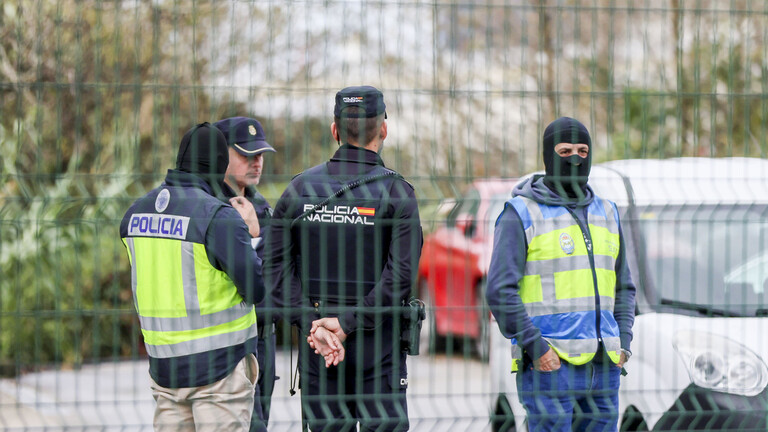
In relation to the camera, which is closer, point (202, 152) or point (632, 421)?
A: point (202, 152)

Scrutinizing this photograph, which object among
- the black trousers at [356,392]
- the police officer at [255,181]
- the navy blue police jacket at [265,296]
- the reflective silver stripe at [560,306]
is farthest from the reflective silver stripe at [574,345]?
the police officer at [255,181]

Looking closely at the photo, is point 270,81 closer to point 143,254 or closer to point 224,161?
point 224,161

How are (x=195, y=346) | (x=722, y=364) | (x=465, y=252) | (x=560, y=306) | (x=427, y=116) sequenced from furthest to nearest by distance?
1. (x=465, y=252)
2. (x=722, y=364)
3. (x=560, y=306)
4. (x=427, y=116)
5. (x=195, y=346)

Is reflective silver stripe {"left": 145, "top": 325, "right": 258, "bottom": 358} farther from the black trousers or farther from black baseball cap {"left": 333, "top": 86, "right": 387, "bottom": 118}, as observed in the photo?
black baseball cap {"left": 333, "top": 86, "right": 387, "bottom": 118}

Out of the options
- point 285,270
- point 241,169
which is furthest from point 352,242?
point 241,169

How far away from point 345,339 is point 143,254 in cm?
96

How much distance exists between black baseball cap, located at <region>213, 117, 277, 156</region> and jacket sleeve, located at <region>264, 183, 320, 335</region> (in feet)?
2.35

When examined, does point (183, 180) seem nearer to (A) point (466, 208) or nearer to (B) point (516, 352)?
(A) point (466, 208)

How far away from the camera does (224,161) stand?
4.61m

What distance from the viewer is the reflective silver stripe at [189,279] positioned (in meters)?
4.35

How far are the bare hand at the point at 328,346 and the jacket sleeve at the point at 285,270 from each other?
85 mm

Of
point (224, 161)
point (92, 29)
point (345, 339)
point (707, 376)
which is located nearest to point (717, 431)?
point (707, 376)

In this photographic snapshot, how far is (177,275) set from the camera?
14.3ft

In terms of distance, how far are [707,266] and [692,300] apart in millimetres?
358
